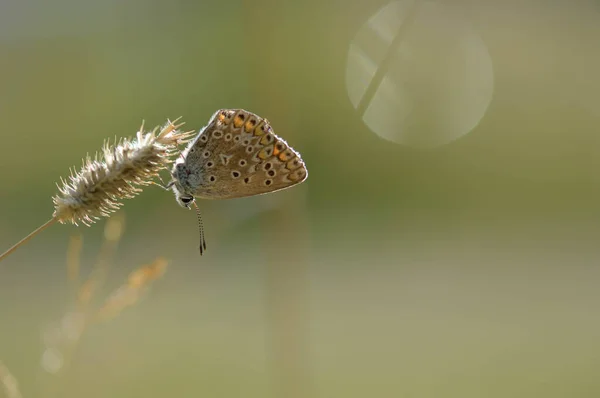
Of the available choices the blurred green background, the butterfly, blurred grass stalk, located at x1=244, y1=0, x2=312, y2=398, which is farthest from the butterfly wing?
the blurred green background

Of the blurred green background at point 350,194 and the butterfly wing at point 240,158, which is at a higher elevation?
the butterfly wing at point 240,158

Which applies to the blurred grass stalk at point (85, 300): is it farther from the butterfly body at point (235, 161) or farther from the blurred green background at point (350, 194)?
the blurred green background at point (350, 194)

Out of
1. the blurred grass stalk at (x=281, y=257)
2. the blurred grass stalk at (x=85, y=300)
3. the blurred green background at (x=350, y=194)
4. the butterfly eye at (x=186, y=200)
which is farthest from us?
the blurred green background at (x=350, y=194)

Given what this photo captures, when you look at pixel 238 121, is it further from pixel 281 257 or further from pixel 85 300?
pixel 281 257

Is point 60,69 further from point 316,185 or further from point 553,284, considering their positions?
point 553,284

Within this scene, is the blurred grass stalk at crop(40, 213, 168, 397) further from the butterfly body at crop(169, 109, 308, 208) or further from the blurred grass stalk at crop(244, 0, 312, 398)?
the blurred grass stalk at crop(244, 0, 312, 398)

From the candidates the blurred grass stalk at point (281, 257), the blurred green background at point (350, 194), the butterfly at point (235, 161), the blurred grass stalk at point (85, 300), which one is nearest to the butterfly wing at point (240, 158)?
the butterfly at point (235, 161)

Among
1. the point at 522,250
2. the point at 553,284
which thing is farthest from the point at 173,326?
the point at 522,250

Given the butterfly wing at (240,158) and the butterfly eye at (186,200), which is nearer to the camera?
the butterfly wing at (240,158)
